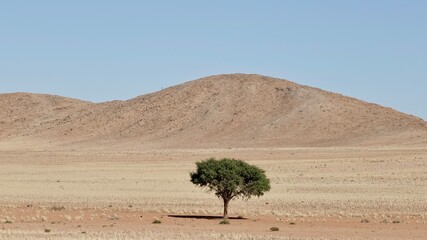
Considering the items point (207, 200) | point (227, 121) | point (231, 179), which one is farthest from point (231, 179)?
point (227, 121)

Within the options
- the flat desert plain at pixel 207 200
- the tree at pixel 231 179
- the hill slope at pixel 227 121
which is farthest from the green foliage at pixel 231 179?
the hill slope at pixel 227 121

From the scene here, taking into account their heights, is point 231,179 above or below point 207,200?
above

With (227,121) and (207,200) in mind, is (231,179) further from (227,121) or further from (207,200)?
(227,121)

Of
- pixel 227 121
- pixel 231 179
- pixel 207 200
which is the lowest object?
pixel 207 200

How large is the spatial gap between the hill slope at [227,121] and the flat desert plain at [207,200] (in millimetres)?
23643

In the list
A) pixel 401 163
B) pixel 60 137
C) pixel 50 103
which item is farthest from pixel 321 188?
pixel 50 103

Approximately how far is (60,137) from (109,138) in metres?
9.39

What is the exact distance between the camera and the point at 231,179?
43.3 metres

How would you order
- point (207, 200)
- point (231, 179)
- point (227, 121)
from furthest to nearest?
point (227, 121), point (207, 200), point (231, 179)

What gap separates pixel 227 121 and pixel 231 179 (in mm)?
78328

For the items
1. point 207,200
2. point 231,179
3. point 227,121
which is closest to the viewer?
point 231,179

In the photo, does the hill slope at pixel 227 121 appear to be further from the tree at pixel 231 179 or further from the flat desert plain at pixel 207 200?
the tree at pixel 231 179

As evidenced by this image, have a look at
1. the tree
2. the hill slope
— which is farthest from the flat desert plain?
the hill slope

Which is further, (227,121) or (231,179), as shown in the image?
(227,121)
